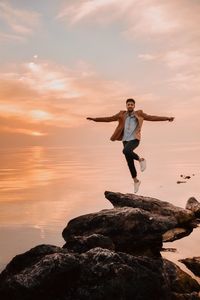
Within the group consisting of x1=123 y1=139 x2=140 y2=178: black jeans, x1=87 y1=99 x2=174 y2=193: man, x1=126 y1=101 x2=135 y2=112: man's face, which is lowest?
x1=123 y1=139 x2=140 y2=178: black jeans

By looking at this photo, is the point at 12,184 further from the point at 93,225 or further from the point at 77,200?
the point at 93,225

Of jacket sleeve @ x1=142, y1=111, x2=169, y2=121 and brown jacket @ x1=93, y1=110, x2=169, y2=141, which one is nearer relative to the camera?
brown jacket @ x1=93, y1=110, x2=169, y2=141

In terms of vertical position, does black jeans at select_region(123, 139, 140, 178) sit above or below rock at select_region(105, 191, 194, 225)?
above

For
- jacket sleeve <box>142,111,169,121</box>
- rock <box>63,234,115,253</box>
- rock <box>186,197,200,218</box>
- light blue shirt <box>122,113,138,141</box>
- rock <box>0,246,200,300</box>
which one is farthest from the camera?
rock <box>186,197,200,218</box>

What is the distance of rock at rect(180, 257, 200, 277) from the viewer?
13758 millimetres

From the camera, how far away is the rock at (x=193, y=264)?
542 inches

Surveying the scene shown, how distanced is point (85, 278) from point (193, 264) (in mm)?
5929

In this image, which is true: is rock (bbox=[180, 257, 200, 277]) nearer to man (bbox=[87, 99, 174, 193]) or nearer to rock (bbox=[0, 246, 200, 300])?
rock (bbox=[0, 246, 200, 300])

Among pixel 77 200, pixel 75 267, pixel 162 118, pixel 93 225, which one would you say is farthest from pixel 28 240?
pixel 77 200

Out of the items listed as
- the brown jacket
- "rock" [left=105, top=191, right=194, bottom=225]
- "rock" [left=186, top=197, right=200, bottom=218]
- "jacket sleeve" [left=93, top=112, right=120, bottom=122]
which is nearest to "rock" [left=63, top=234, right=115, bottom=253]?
the brown jacket

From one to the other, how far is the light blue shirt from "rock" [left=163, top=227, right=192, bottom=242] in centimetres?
453

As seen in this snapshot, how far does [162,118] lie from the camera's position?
61.1 ft

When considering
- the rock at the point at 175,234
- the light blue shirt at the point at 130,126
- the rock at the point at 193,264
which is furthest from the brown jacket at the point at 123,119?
the rock at the point at 193,264

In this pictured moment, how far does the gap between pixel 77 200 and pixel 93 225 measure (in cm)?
1826
